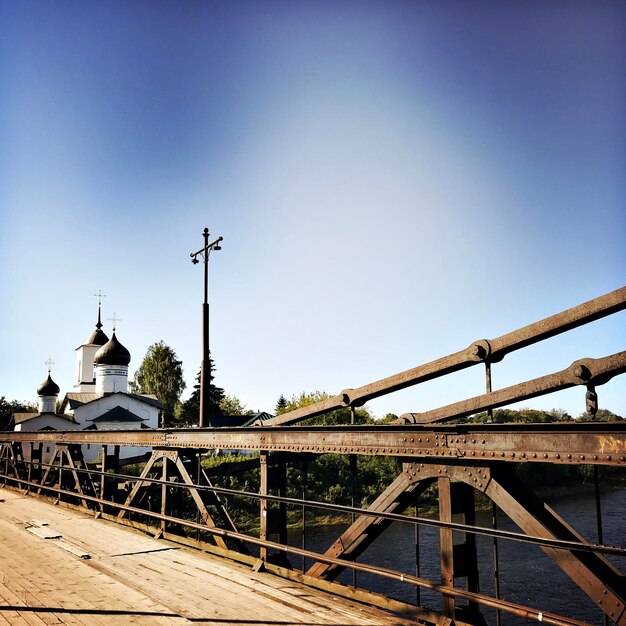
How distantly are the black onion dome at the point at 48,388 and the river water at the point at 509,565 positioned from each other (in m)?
36.2

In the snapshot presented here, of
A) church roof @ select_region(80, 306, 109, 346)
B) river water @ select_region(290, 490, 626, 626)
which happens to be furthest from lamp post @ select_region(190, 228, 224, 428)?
church roof @ select_region(80, 306, 109, 346)

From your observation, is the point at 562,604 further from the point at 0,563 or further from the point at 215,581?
the point at 0,563

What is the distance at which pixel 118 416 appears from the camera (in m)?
55.2

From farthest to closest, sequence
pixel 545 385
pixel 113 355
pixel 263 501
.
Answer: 1. pixel 113 355
2. pixel 263 501
3. pixel 545 385

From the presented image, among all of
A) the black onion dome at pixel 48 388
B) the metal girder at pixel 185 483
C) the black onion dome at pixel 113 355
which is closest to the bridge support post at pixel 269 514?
the metal girder at pixel 185 483

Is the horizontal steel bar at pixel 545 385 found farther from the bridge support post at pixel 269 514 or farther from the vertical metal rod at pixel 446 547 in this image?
the bridge support post at pixel 269 514

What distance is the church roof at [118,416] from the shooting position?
55.0m

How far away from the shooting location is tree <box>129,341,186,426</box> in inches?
3004

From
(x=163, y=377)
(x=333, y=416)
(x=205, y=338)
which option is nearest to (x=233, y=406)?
(x=163, y=377)

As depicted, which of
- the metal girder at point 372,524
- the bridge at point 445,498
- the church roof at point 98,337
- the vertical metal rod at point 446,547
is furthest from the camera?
the church roof at point 98,337

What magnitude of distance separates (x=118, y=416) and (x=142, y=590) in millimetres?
51196

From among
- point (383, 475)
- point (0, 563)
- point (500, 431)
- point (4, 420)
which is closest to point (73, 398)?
point (4, 420)

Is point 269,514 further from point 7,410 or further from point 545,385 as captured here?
point 7,410

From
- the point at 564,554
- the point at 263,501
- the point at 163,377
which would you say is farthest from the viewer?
the point at 163,377
